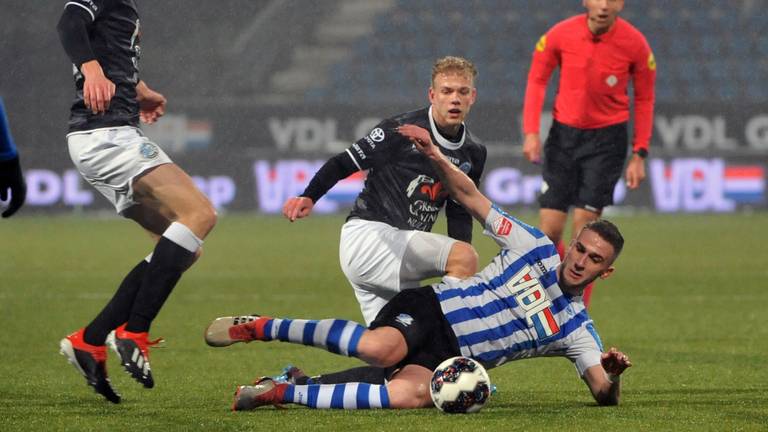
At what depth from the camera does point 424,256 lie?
577 cm

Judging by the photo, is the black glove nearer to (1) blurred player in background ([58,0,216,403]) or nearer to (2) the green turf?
(1) blurred player in background ([58,0,216,403])

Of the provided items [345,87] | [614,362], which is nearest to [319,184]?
[614,362]

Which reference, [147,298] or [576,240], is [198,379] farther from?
[576,240]

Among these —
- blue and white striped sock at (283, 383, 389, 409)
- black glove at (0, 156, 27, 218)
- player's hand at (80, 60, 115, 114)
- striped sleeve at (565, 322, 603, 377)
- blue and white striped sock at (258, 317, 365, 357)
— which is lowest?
blue and white striped sock at (283, 383, 389, 409)

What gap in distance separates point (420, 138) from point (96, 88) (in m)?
1.28

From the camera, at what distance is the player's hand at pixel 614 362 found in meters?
4.80

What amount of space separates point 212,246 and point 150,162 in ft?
31.4

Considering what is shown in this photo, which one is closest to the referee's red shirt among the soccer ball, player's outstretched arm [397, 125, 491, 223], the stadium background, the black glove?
player's outstretched arm [397, 125, 491, 223]

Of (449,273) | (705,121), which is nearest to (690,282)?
(449,273)

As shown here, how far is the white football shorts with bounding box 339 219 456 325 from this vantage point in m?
5.77

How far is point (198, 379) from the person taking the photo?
20.0ft

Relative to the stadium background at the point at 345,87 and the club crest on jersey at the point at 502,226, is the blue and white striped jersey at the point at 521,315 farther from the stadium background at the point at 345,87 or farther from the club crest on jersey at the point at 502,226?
the stadium background at the point at 345,87

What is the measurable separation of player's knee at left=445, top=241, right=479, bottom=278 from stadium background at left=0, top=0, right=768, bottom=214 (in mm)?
12445

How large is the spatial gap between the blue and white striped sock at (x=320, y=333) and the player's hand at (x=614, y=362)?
925mm
